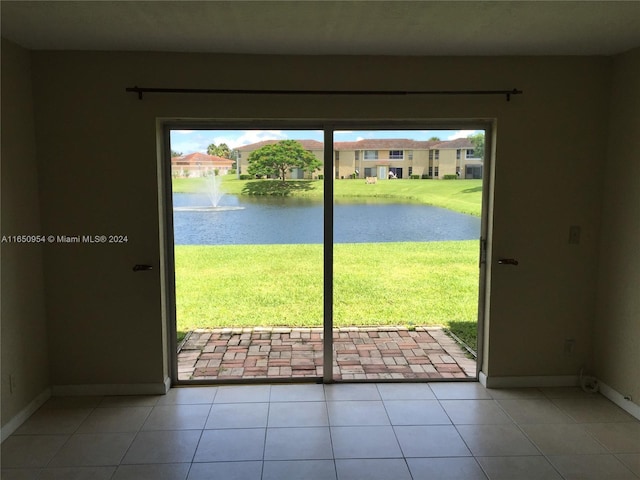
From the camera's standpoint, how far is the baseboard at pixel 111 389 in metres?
3.09

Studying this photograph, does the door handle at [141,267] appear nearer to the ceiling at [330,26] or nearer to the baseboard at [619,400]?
the ceiling at [330,26]

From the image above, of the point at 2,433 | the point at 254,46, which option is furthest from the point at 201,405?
the point at 254,46

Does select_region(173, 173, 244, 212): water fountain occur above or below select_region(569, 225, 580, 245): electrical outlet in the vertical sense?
above

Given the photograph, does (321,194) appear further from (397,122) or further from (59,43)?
(59,43)

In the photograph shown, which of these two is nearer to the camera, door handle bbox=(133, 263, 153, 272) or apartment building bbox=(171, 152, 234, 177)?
door handle bbox=(133, 263, 153, 272)

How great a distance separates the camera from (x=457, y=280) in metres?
3.32

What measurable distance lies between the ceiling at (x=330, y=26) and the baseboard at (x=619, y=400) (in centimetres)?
225

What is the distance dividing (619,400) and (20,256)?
3976 mm

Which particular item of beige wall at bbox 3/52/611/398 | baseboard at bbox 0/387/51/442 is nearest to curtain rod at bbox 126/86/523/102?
beige wall at bbox 3/52/611/398

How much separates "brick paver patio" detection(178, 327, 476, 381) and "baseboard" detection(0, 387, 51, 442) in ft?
2.86

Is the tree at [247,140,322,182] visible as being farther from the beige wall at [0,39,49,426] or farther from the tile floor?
the tile floor

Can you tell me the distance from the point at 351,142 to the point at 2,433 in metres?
2.77

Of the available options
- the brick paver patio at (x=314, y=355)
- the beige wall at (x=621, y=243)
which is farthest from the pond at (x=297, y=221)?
the beige wall at (x=621, y=243)

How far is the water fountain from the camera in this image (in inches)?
124
